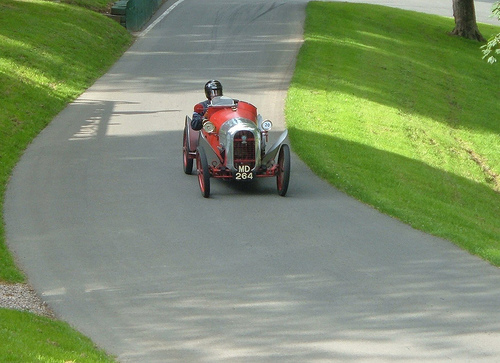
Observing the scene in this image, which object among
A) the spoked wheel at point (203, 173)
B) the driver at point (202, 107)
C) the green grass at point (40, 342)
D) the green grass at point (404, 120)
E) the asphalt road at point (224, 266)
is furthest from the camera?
the green grass at point (404, 120)

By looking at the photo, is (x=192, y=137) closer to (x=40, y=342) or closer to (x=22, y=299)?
(x=22, y=299)

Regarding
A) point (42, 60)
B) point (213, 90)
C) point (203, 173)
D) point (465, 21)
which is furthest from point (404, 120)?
point (465, 21)

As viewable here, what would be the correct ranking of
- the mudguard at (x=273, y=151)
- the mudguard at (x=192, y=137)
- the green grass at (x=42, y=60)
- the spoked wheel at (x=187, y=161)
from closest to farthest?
the mudguard at (x=273, y=151) → the mudguard at (x=192, y=137) → the spoked wheel at (x=187, y=161) → the green grass at (x=42, y=60)

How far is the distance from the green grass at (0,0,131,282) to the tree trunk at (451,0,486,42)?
15223 mm

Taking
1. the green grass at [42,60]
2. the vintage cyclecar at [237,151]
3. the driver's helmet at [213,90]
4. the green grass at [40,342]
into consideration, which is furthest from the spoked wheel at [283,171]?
the green grass at [40,342]

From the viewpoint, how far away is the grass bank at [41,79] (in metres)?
8.10

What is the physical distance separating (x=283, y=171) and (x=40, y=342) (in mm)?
6841

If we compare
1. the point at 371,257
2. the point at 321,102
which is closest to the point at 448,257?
the point at 371,257

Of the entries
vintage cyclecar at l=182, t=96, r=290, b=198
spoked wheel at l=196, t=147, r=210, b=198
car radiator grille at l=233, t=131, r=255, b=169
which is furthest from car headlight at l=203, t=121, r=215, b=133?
car radiator grille at l=233, t=131, r=255, b=169

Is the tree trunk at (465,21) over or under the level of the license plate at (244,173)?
over

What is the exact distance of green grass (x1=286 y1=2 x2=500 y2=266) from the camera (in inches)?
601

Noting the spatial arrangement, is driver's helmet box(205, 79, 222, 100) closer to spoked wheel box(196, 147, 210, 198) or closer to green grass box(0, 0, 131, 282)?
spoked wheel box(196, 147, 210, 198)

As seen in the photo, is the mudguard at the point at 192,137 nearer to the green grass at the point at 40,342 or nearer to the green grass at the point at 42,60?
the green grass at the point at 42,60

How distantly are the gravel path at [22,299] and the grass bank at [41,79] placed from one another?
0.95 ft
